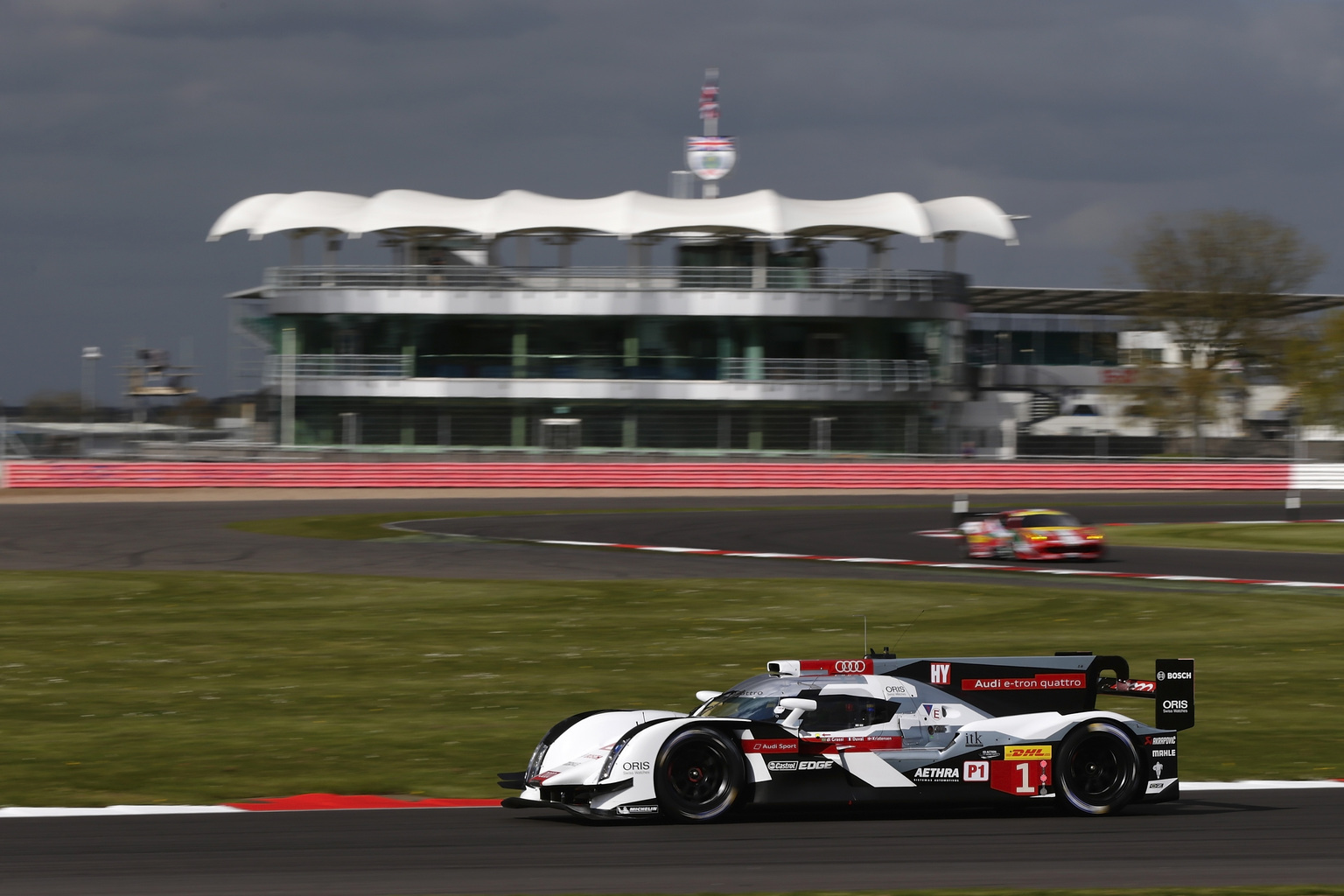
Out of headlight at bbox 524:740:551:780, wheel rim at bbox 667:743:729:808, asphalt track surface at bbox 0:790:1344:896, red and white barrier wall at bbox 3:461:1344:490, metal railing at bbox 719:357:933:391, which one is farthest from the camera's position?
metal railing at bbox 719:357:933:391

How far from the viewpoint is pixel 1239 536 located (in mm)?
31781

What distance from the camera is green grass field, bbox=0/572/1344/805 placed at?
10727 mm

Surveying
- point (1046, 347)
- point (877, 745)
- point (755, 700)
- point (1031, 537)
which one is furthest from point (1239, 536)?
point (1046, 347)

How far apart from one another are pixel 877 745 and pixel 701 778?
1.03m

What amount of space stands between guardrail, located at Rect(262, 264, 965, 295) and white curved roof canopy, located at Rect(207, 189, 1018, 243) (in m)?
1.68

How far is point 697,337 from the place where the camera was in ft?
194

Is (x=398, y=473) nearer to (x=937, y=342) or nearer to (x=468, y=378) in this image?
(x=468, y=378)

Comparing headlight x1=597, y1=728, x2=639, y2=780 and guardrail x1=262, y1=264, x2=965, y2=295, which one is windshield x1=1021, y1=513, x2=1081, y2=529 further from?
guardrail x1=262, y1=264, x2=965, y2=295

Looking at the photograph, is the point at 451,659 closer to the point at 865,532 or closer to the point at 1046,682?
the point at 1046,682

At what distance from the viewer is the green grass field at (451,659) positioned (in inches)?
422

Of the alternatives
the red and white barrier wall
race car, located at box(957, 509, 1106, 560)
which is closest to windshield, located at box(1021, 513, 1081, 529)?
race car, located at box(957, 509, 1106, 560)

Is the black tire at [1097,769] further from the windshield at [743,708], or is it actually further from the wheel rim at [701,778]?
the wheel rim at [701,778]

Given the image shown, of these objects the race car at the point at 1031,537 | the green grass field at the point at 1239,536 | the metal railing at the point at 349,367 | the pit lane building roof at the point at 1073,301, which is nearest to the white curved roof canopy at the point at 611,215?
the metal railing at the point at 349,367

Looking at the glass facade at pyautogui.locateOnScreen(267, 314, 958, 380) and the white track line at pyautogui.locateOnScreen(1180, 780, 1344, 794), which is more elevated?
the glass facade at pyautogui.locateOnScreen(267, 314, 958, 380)
